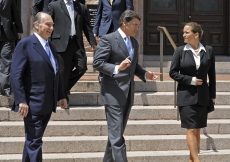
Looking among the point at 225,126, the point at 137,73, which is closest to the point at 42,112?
the point at 137,73

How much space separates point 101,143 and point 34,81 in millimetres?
2173

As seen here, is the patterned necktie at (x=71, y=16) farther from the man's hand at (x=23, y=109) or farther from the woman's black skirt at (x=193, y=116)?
the man's hand at (x=23, y=109)

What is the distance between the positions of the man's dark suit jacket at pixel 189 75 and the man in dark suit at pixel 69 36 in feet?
6.41

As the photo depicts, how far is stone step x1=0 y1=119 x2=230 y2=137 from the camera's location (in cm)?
820

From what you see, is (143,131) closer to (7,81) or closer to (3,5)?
(7,81)

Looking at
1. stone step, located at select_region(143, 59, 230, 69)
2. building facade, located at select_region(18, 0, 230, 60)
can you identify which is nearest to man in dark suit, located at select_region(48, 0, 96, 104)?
stone step, located at select_region(143, 59, 230, 69)

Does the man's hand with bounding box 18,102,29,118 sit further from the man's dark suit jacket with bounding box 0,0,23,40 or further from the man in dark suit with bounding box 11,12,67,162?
the man's dark suit jacket with bounding box 0,0,23,40

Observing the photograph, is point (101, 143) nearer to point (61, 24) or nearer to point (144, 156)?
point (144, 156)

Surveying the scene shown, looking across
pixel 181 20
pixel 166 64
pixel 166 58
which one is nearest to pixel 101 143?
pixel 166 64

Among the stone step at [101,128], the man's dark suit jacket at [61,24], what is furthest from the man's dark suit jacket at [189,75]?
the man's dark suit jacket at [61,24]

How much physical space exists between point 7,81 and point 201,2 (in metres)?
5.96

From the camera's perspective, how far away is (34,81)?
20.3 ft

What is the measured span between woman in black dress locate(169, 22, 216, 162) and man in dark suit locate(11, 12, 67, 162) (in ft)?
5.41

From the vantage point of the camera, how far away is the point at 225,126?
28.3 ft
